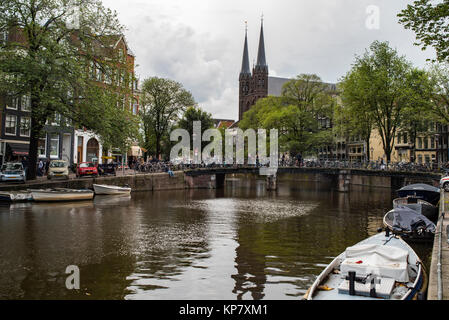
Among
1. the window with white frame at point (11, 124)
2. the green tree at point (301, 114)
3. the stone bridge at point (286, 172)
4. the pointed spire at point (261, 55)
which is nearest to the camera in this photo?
the window with white frame at point (11, 124)

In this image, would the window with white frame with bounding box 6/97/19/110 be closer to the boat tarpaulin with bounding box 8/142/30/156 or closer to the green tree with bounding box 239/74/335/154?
the boat tarpaulin with bounding box 8/142/30/156

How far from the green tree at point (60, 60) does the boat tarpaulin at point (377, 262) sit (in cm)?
2426

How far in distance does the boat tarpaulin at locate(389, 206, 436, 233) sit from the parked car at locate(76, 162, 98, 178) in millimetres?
29752

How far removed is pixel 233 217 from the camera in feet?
93.3

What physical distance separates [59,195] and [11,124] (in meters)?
19.1

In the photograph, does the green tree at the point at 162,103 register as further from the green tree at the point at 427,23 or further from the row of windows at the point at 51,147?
the green tree at the point at 427,23

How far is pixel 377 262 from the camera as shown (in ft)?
35.7

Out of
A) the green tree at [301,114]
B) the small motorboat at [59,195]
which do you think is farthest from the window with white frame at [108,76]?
the green tree at [301,114]

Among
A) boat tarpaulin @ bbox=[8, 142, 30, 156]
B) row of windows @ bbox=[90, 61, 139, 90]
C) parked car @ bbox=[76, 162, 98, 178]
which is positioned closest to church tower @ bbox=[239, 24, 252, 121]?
boat tarpaulin @ bbox=[8, 142, 30, 156]

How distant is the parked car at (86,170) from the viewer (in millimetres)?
40438

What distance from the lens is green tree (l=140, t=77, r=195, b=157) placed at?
220 feet
